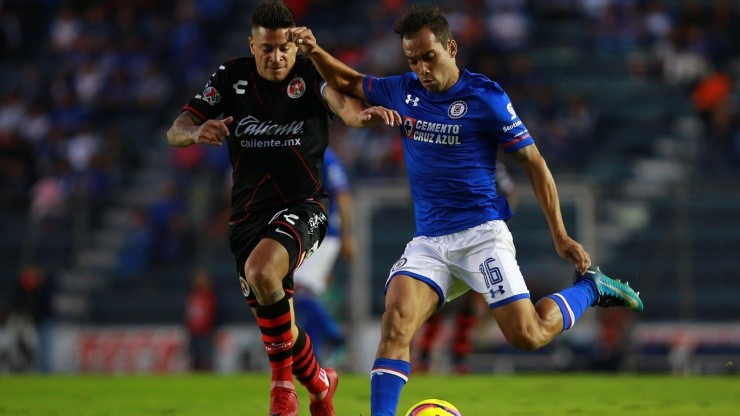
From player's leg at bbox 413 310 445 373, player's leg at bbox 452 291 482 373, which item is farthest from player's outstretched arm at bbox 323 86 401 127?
player's leg at bbox 413 310 445 373

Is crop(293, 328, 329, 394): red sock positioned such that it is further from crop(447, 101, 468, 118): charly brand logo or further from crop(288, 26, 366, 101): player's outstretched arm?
crop(447, 101, 468, 118): charly brand logo

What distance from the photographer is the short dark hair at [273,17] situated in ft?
24.7

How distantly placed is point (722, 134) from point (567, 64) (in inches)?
138

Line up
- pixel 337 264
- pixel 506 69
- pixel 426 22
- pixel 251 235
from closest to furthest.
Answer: pixel 426 22 < pixel 251 235 < pixel 337 264 < pixel 506 69

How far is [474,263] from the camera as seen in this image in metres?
7.23

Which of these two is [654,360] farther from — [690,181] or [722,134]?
[722,134]

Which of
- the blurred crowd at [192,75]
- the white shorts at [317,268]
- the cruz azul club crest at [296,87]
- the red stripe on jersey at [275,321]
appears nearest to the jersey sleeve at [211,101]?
the cruz azul club crest at [296,87]

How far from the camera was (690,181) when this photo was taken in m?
16.0

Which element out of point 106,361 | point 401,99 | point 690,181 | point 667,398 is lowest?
point 106,361

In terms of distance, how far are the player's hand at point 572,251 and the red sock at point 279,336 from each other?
65.4 inches

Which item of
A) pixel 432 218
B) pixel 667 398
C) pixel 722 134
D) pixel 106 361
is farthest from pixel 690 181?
pixel 432 218

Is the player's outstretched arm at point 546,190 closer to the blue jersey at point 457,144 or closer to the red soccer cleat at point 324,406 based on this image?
the blue jersey at point 457,144

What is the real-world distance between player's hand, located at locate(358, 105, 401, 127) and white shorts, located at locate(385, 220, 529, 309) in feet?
2.60

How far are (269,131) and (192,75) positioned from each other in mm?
15150
